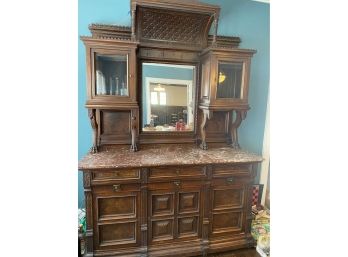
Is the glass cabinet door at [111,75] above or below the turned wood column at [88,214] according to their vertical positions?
above

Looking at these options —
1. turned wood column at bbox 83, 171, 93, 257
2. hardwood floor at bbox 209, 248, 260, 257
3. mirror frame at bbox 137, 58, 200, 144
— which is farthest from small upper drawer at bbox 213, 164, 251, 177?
turned wood column at bbox 83, 171, 93, 257

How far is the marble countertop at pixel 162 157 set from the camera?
4.72 feet

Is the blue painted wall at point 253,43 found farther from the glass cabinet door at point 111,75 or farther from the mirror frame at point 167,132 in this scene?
the glass cabinet door at point 111,75

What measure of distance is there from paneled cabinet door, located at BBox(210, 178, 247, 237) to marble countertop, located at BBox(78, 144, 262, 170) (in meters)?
0.22

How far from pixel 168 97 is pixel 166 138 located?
0.40 m

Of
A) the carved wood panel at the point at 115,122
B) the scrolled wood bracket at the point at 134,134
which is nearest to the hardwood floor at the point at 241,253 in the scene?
the scrolled wood bracket at the point at 134,134

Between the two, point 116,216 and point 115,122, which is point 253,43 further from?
point 116,216

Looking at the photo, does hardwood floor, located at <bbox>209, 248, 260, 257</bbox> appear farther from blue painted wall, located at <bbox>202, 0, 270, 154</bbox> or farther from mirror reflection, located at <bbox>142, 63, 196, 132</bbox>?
mirror reflection, located at <bbox>142, 63, 196, 132</bbox>

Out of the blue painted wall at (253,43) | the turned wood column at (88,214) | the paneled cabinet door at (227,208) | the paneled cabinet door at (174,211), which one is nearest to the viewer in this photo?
the turned wood column at (88,214)

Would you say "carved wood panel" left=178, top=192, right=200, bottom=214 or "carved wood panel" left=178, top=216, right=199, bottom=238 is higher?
"carved wood panel" left=178, top=192, right=200, bottom=214

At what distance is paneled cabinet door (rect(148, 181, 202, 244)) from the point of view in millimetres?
1519

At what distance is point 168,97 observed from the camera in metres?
1.87

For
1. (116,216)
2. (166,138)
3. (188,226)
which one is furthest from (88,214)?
(166,138)
